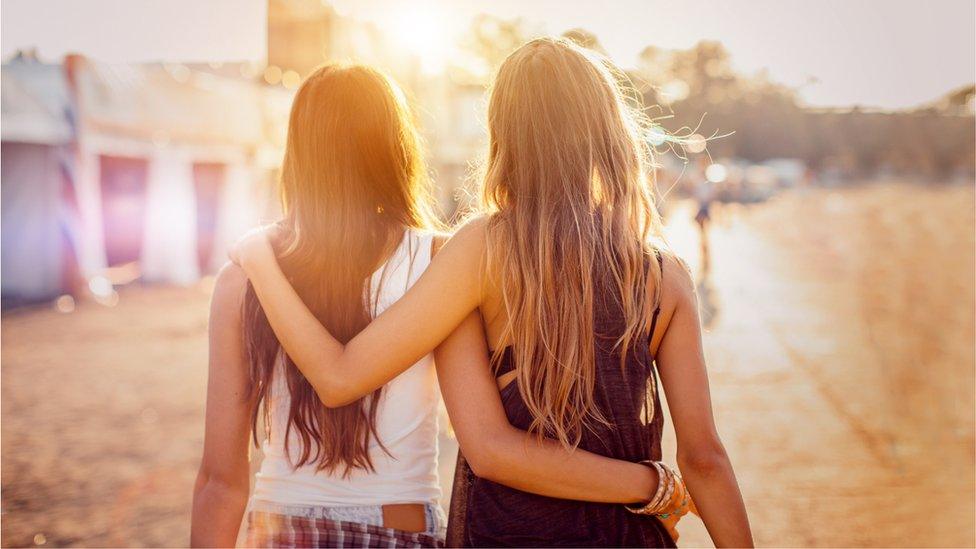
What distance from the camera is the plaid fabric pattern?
5.80 ft

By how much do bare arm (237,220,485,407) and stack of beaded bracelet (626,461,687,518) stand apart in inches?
19.1

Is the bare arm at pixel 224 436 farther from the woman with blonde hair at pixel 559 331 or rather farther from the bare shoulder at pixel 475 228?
the bare shoulder at pixel 475 228

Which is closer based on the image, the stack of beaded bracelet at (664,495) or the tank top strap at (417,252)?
the stack of beaded bracelet at (664,495)

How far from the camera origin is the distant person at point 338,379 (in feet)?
6.16

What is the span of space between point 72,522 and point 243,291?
3080 millimetres

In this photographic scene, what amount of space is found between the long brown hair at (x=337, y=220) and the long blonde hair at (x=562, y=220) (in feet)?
1.18

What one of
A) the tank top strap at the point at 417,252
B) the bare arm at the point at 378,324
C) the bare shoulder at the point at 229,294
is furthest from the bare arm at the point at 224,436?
the tank top strap at the point at 417,252

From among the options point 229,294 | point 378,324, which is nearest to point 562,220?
point 378,324

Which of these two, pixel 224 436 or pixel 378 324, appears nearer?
pixel 378 324

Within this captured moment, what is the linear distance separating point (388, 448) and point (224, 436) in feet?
1.18

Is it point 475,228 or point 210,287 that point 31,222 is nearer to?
point 210,287

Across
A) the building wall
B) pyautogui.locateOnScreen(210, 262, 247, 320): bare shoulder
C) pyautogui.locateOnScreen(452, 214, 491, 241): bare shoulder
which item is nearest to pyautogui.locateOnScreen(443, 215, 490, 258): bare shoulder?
pyautogui.locateOnScreen(452, 214, 491, 241): bare shoulder

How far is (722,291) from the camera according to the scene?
13406 millimetres

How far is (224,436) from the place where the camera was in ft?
6.22
